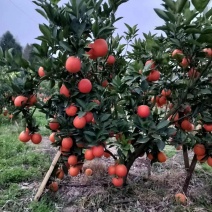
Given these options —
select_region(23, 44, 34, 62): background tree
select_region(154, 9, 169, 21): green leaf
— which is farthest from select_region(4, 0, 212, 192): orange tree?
select_region(23, 44, 34, 62): background tree

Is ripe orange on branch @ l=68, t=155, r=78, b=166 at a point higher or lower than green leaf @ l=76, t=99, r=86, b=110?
lower

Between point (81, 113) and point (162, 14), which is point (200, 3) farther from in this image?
point (81, 113)

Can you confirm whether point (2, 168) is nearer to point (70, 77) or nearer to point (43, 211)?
point (43, 211)

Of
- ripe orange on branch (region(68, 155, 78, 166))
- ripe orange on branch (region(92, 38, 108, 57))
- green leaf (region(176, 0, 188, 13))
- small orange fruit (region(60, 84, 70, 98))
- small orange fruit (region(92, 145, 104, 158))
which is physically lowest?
ripe orange on branch (region(68, 155, 78, 166))

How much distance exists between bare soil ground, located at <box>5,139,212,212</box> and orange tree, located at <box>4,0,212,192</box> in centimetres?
29

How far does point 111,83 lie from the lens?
1.83 m

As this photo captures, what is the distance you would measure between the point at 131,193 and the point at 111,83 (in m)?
0.97

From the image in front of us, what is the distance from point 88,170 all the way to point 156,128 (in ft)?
3.21

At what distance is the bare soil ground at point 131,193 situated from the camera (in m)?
2.11

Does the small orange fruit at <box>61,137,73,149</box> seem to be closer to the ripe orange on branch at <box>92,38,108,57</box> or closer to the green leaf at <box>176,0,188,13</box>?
the ripe orange on branch at <box>92,38,108,57</box>

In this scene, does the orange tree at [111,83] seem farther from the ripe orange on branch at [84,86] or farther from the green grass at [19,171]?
the green grass at [19,171]

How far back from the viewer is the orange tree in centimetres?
155

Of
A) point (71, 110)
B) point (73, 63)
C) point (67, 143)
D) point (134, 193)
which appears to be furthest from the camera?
point (134, 193)

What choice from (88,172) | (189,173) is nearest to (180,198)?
(189,173)
